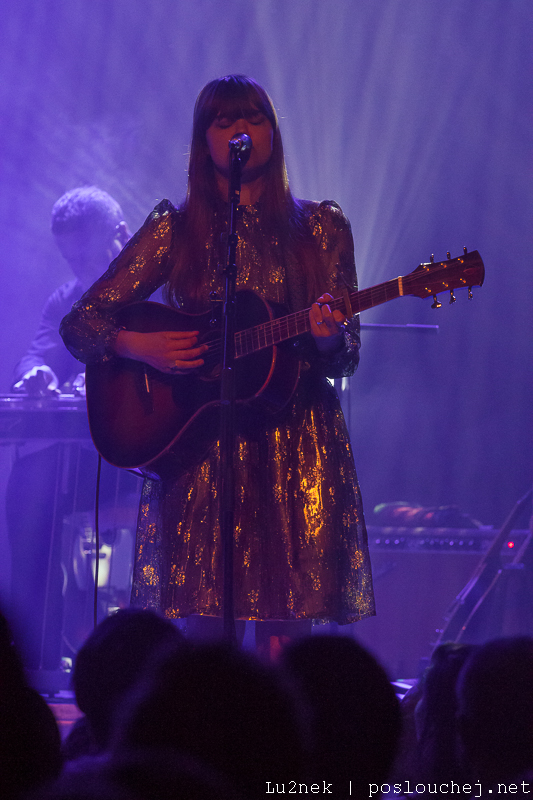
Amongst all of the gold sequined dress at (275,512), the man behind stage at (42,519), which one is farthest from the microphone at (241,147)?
the man behind stage at (42,519)

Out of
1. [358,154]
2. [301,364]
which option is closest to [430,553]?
[301,364]

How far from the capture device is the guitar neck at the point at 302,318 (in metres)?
2.11

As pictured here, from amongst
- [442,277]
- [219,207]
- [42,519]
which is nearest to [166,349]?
[219,207]

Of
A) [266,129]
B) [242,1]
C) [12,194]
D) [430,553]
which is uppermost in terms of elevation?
[242,1]

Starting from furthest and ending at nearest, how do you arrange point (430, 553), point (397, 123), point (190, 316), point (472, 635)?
point (397, 123)
point (430, 553)
point (472, 635)
point (190, 316)

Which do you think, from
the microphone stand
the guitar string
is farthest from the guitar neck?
the microphone stand

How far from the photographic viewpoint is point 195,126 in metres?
2.43

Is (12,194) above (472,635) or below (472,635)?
above

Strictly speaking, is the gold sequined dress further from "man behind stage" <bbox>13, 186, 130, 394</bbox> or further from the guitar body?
"man behind stage" <bbox>13, 186, 130, 394</bbox>

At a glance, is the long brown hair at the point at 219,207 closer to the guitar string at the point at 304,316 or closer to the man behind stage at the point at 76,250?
the guitar string at the point at 304,316

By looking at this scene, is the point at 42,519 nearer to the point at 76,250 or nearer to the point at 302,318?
the point at 76,250

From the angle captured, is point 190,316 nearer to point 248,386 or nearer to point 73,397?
point 248,386

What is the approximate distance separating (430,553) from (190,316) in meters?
2.93

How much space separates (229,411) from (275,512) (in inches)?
13.6
